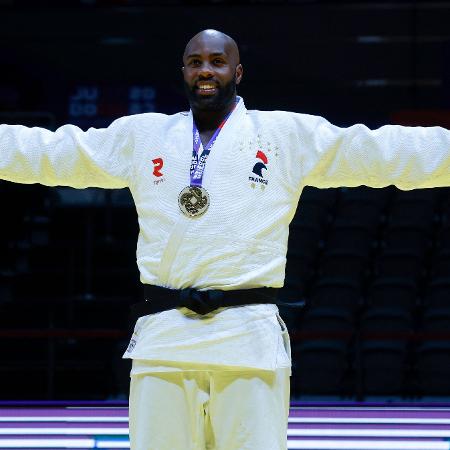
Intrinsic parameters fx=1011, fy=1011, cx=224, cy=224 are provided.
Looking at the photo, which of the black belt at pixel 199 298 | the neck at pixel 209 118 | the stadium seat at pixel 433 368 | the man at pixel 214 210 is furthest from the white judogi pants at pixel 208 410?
the stadium seat at pixel 433 368

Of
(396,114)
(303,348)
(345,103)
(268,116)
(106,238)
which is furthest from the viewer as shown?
(345,103)

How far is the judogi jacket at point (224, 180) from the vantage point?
2570 mm

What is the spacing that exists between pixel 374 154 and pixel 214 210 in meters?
0.47

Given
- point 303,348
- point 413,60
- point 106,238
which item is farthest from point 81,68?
point 303,348

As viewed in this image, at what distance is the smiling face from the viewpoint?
8.87ft

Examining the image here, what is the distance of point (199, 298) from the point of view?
2535 millimetres

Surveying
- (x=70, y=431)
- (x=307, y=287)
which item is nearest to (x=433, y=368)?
(x=307, y=287)

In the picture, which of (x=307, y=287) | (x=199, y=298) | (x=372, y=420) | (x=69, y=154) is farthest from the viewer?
(x=307, y=287)

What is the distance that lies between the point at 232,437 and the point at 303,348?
15.1 feet

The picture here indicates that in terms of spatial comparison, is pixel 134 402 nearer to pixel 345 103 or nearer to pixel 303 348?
pixel 303 348

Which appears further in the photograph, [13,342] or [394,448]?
[13,342]

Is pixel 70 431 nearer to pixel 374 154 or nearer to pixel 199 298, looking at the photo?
pixel 199 298

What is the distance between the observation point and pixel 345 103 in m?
9.45

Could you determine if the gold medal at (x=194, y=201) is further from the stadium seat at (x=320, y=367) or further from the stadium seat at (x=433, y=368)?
the stadium seat at (x=433, y=368)
